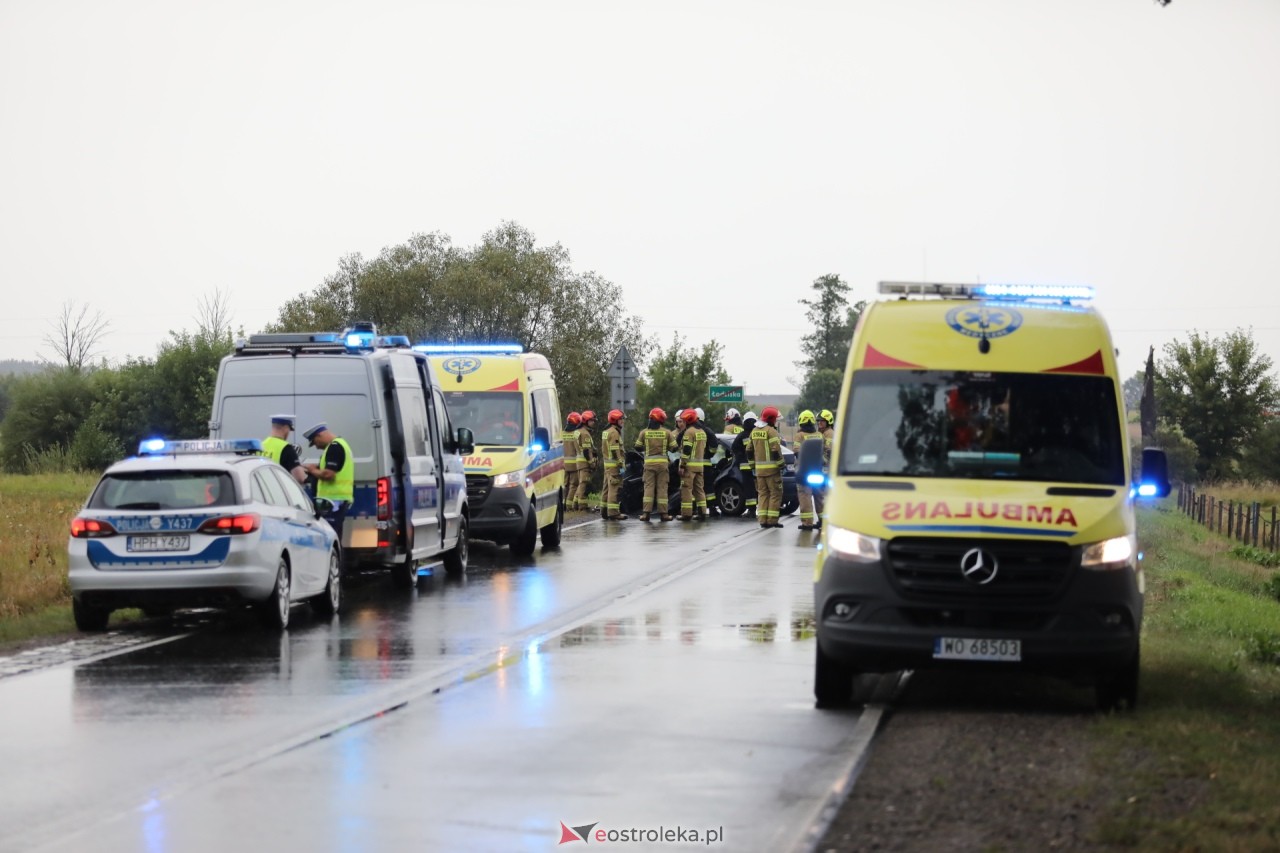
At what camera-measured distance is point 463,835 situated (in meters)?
7.45

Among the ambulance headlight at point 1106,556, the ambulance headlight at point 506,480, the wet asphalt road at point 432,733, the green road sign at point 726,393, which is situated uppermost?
the green road sign at point 726,393

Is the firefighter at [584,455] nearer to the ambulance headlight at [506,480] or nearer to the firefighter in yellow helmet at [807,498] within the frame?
the firefighter in yellow helmet at [807,498]

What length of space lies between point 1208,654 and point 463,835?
8.26 meters

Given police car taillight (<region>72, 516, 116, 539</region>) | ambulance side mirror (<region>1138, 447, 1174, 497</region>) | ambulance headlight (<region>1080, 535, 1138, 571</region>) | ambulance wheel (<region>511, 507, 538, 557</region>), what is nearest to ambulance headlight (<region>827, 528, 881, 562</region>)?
ambulance headlight (<region>1080, 535, 1138, 571</region>)

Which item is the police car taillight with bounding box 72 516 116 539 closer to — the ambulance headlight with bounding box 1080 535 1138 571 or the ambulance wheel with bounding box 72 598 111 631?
the ambulance wheel with bounding box 72 598 111 631

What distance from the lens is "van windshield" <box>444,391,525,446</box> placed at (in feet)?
80.5

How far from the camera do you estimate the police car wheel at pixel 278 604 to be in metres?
15.2

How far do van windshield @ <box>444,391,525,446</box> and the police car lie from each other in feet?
29.8

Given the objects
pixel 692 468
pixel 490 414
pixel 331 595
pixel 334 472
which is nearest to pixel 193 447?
pixel 331 595

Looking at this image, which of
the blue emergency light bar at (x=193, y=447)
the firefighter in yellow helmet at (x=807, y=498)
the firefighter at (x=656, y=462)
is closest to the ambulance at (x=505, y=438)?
the firefighter in yellow helmet at (x=807, y=498)

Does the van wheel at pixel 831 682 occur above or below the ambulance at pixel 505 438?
below

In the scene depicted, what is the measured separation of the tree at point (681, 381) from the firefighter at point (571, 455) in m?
57.1

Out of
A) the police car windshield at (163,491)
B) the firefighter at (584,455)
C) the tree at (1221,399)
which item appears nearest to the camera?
the police car windshield at (163,491)

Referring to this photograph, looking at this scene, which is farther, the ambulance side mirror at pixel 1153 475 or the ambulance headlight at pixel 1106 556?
the ambulance side mirror at pixel 1153 475
